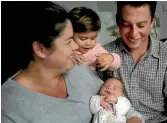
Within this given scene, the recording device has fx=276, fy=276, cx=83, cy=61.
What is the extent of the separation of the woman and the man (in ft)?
0.96

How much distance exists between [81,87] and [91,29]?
0.27m

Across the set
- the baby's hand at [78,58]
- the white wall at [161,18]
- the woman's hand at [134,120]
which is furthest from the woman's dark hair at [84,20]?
the white wall at [161,18]

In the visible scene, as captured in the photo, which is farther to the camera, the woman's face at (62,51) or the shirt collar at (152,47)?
the shirt collar at (152,47)

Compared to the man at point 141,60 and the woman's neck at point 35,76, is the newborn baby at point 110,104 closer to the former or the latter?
the man at point 141,60

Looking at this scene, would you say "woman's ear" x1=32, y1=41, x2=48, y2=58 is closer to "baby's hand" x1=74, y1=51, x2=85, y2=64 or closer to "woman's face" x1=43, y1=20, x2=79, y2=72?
"woman's face" x1=43, y1=20, x2=79, y2=72

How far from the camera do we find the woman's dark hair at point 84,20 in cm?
124

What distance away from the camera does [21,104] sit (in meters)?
1.03

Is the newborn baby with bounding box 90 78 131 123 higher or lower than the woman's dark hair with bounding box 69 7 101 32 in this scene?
lower

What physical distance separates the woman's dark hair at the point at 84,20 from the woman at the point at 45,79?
0.17m

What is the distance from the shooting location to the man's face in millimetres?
1227

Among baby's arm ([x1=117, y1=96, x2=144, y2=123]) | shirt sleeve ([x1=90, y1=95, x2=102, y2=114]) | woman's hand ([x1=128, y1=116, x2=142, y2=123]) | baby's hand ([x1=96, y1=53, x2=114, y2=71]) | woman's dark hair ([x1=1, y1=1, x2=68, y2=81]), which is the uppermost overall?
woman's dark hair ([x1=1, y1=1, x2=68, y2=81])

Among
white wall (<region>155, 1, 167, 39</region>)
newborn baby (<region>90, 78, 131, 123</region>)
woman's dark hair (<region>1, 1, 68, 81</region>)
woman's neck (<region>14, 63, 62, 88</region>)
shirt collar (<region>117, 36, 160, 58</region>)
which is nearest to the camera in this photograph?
woman's dark hair (<region>1, 1, 68, 81</region>)

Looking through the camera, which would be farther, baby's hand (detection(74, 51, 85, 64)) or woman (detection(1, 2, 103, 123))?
baby's hand (detection(74, 51, 85, 64))

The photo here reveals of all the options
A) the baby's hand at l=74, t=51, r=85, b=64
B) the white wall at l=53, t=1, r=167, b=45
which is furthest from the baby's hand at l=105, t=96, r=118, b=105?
the white wall at l=53, t=1, r=167, b=45
